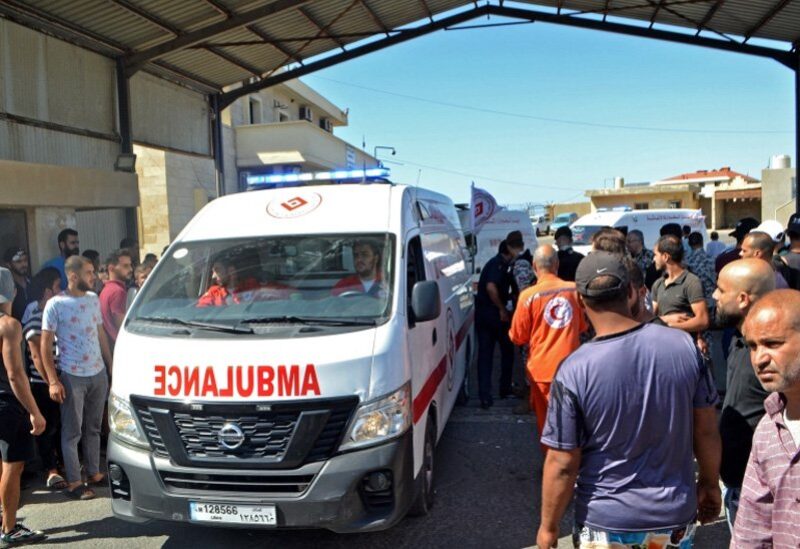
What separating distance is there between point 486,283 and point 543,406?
247cm

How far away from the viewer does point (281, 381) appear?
3404 millimetres

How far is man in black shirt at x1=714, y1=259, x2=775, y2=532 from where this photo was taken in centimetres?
263

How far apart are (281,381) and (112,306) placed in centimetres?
304

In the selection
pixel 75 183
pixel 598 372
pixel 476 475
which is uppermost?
pixel 75 183

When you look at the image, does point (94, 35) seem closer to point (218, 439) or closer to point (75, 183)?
point (75, 183)

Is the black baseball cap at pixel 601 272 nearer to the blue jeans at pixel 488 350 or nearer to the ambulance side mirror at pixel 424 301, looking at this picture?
the ambulance side mirror at pixel 424 301

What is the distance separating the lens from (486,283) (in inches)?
278

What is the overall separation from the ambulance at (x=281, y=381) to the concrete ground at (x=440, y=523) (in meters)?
0.30

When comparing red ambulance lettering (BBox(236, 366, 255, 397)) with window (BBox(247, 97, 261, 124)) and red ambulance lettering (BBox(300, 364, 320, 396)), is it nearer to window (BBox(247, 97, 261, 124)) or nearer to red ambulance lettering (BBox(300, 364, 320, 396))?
red ambulance lettering (BBox(300, 364, 320, 396))

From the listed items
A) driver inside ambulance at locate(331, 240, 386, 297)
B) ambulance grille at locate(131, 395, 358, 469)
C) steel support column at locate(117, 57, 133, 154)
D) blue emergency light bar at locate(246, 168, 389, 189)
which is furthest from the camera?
steel support column at locate(117, 57, 133, 154)

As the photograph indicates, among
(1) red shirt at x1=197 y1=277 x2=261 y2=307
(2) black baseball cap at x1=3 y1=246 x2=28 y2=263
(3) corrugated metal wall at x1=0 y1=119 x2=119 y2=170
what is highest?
(3) corrugated metal wall at x1=0 y1=119 x2=119 y2=170

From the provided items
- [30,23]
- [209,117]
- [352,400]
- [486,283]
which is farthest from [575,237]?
[352,400]

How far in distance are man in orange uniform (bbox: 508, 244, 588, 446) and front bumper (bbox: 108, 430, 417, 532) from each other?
1471 millimetres

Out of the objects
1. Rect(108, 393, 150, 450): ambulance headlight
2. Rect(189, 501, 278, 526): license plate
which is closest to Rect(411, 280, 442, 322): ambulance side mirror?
Rect(189, 501, 278, 526): license plate
